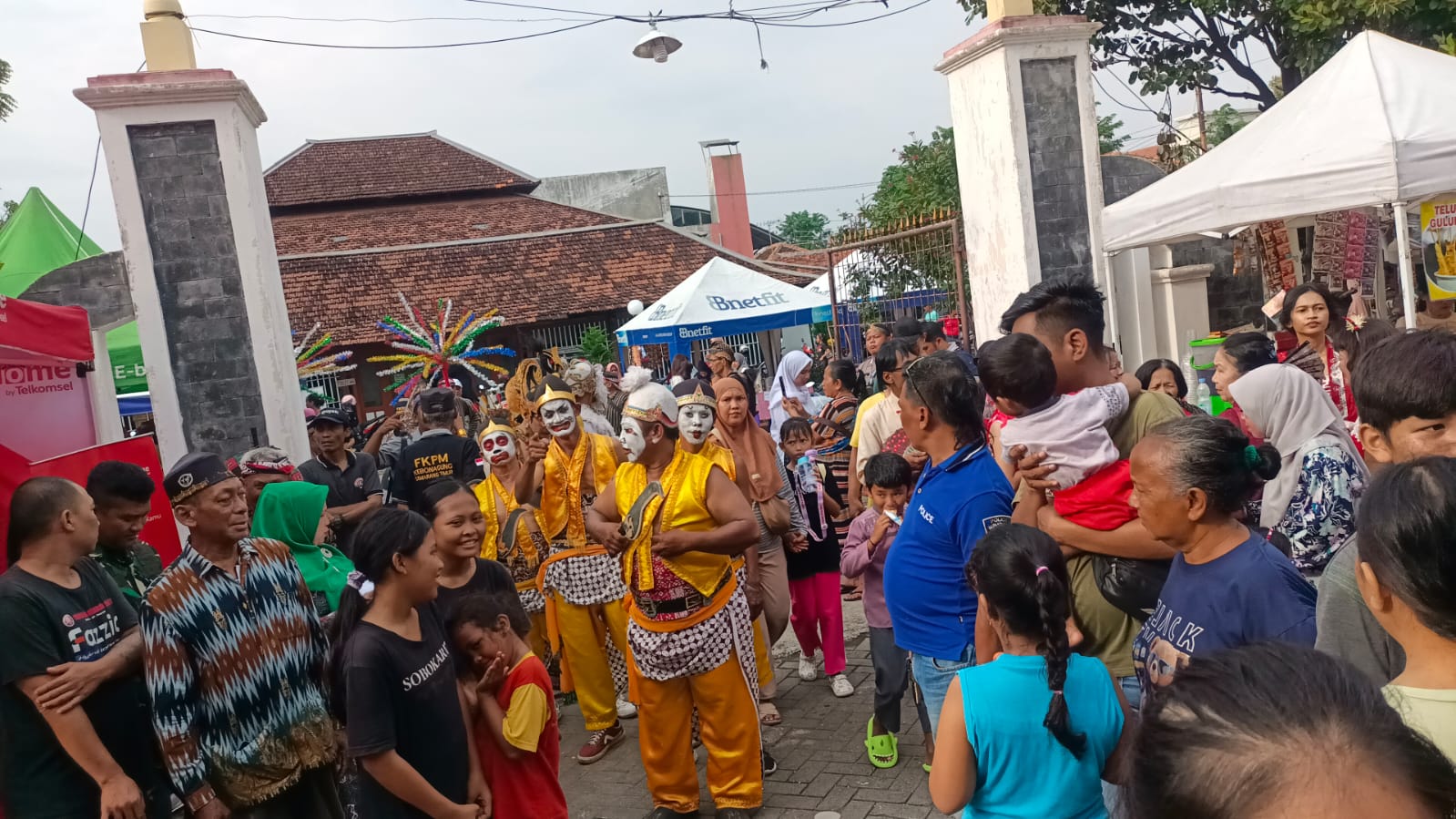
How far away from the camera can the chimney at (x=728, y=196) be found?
34.2 m

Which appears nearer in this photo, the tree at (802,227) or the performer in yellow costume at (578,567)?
the performer in yellow costume at (578,567)

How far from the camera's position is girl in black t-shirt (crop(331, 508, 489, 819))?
2.60 m

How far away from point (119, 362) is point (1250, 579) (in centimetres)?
1137

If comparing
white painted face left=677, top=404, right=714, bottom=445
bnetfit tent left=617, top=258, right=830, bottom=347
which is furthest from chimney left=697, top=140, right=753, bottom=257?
white painted face left=677, top=404, right=714, bottom=445

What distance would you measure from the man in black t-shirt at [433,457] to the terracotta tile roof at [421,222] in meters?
18.1

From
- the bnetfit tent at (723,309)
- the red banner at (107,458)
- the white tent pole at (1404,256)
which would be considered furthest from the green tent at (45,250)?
the white tent pole at (1404,256)

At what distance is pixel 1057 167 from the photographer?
739 cm

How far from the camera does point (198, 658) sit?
279cm

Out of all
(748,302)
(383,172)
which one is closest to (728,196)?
(383,172)

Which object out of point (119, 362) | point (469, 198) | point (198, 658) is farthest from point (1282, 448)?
point (469, 198)

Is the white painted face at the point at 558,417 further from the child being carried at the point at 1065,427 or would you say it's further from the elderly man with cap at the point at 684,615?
the child being carried at the point at 1065,427

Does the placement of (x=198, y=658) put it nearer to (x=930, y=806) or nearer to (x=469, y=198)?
(x=930, y=806)

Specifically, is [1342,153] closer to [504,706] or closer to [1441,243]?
[1441,243]

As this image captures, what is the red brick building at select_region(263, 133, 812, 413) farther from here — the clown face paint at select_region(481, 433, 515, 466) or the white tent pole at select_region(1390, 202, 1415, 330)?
the white tent pole at select_region(1390, 202, 1415, 330)
